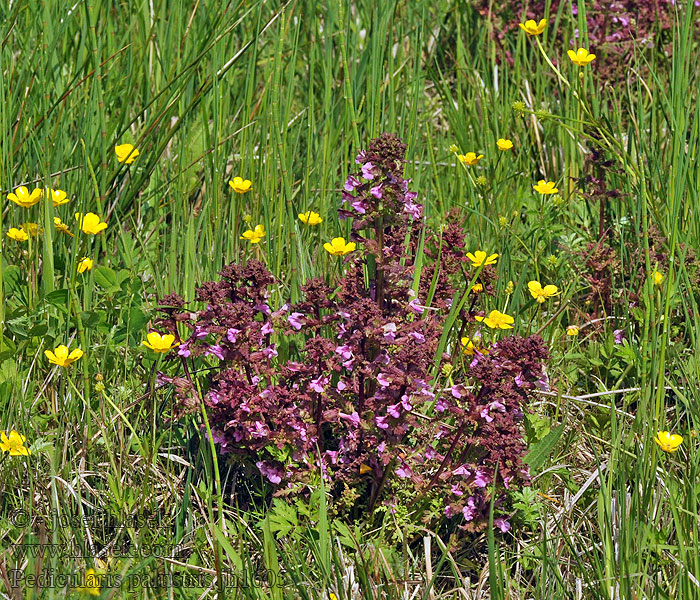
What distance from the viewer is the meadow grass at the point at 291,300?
1915 mm

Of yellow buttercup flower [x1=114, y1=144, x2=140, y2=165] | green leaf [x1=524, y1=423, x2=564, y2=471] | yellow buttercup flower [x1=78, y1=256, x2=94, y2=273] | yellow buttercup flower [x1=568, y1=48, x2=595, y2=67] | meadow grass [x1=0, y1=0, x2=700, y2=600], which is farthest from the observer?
yellow buttercup flower [x1=568, y1=48, x2=595, y2=67]

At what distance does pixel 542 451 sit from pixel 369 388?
48cm

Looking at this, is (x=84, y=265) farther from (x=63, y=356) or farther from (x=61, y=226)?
(x=63, y=356)

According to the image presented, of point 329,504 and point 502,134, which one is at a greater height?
point 502,134

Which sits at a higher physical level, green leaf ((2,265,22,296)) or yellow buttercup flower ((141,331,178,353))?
green leaf ((2,265,22,296))

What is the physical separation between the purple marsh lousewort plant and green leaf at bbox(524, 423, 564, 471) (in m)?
0.13

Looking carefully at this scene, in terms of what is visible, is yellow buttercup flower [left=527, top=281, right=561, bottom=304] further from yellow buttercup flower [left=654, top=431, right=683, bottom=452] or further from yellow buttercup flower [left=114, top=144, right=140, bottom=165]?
yellow buttercup flower [left=114, top=144, right=140, bottom=165]

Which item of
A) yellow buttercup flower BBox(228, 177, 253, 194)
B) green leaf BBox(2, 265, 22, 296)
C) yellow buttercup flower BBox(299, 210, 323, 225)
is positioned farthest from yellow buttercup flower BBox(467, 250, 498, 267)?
green leaf BBox(2, 265, 22, 296)

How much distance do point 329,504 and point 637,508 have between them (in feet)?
2.29

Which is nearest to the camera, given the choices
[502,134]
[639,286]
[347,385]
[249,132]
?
[347,385]

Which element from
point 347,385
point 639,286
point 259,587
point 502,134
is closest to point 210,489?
point 259,587

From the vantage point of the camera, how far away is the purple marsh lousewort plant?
1.93 m

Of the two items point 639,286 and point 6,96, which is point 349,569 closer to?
point 639,286

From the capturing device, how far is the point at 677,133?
Answer: 7.95 feet
